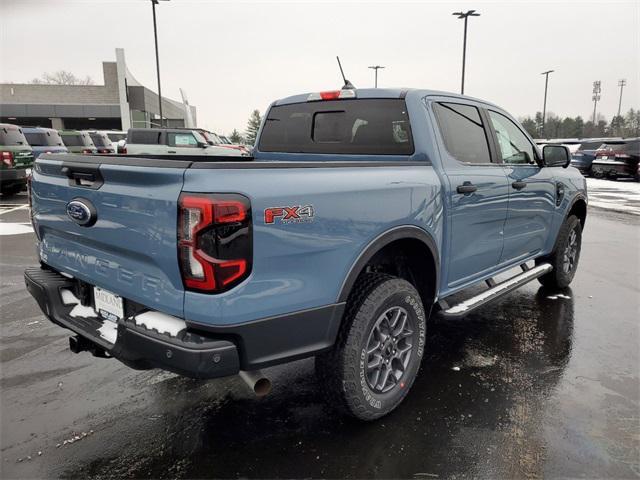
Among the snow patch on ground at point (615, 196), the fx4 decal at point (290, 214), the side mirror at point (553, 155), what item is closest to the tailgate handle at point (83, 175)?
the fx4 decal at point (290, 214)

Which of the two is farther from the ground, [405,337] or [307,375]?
[405,337]

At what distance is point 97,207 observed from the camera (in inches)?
92.0

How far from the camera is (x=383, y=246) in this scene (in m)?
2.65

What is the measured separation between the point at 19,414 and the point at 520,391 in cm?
311

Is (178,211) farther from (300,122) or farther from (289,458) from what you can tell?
(300,122)

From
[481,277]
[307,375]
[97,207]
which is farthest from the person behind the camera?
[481,277]

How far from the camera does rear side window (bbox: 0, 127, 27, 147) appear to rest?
12039 millimetres

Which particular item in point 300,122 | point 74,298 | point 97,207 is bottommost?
point 74,298

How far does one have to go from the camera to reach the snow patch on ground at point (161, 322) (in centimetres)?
208

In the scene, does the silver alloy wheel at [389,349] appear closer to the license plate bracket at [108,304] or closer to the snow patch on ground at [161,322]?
the snow patch on ground at [161,322]

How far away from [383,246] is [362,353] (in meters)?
0.59

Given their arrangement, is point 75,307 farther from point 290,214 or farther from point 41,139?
point 41,139

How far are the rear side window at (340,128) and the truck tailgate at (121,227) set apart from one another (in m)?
1.79

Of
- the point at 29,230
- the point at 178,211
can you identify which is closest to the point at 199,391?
the point at 178,211
